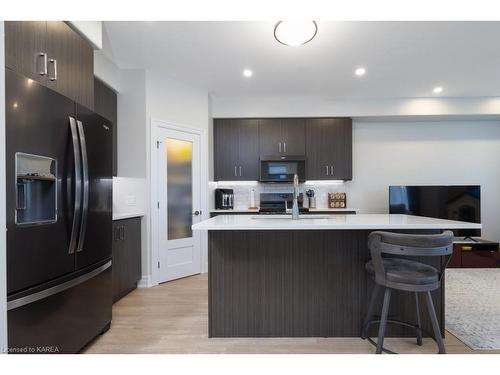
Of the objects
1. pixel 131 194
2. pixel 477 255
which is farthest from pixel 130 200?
pixel 477 255

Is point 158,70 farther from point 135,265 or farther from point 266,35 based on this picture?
point 135,265

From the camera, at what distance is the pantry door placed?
3.59 metres

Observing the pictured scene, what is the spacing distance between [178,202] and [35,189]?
2.26 metres

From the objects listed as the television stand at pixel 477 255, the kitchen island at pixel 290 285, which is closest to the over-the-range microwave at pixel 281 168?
the kitchen island at pixel 290 285

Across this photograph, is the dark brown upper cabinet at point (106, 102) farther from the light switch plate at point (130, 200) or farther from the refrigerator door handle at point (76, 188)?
the refrigerator door handle at point (76, 188)

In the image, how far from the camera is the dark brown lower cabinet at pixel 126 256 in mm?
2865

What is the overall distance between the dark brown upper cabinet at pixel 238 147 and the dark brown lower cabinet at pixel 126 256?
5.42ft

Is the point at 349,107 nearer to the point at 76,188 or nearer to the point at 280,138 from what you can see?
the point at 280,138

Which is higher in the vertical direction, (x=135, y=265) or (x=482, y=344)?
(x=135, y=265)

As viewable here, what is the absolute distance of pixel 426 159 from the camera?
16.0 feet
